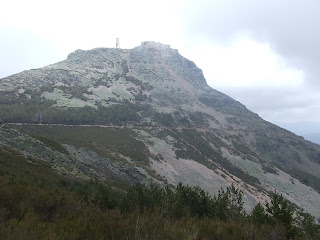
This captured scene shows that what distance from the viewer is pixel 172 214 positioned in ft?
49.5

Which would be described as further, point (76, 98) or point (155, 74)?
point (155, 74)

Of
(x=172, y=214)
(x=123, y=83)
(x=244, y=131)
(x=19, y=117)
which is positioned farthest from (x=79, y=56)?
(x=172, y=214)

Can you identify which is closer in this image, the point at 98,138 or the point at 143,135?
the point at 98,138

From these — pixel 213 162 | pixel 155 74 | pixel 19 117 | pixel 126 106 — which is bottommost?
pixel 213 162

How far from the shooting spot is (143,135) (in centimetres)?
8975

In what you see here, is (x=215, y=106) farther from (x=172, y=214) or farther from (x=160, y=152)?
(x=172, y=214)

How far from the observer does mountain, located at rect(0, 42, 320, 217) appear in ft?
162

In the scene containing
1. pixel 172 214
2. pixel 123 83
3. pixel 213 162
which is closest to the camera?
pixel 172 214

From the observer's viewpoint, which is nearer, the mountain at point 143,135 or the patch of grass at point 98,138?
the mountain at point 143,135

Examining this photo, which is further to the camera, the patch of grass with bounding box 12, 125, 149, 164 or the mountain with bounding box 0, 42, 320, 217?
the patch of grass with bounding box 12, 125, 149, 164

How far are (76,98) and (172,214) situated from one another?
11188 cm

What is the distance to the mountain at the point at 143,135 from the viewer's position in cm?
4928

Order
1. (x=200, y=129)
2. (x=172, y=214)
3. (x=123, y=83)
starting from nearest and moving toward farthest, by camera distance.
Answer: (x=172, y=214)
(x=200, y=129)
(x=123, y=83)

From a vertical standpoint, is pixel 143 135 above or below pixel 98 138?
above
